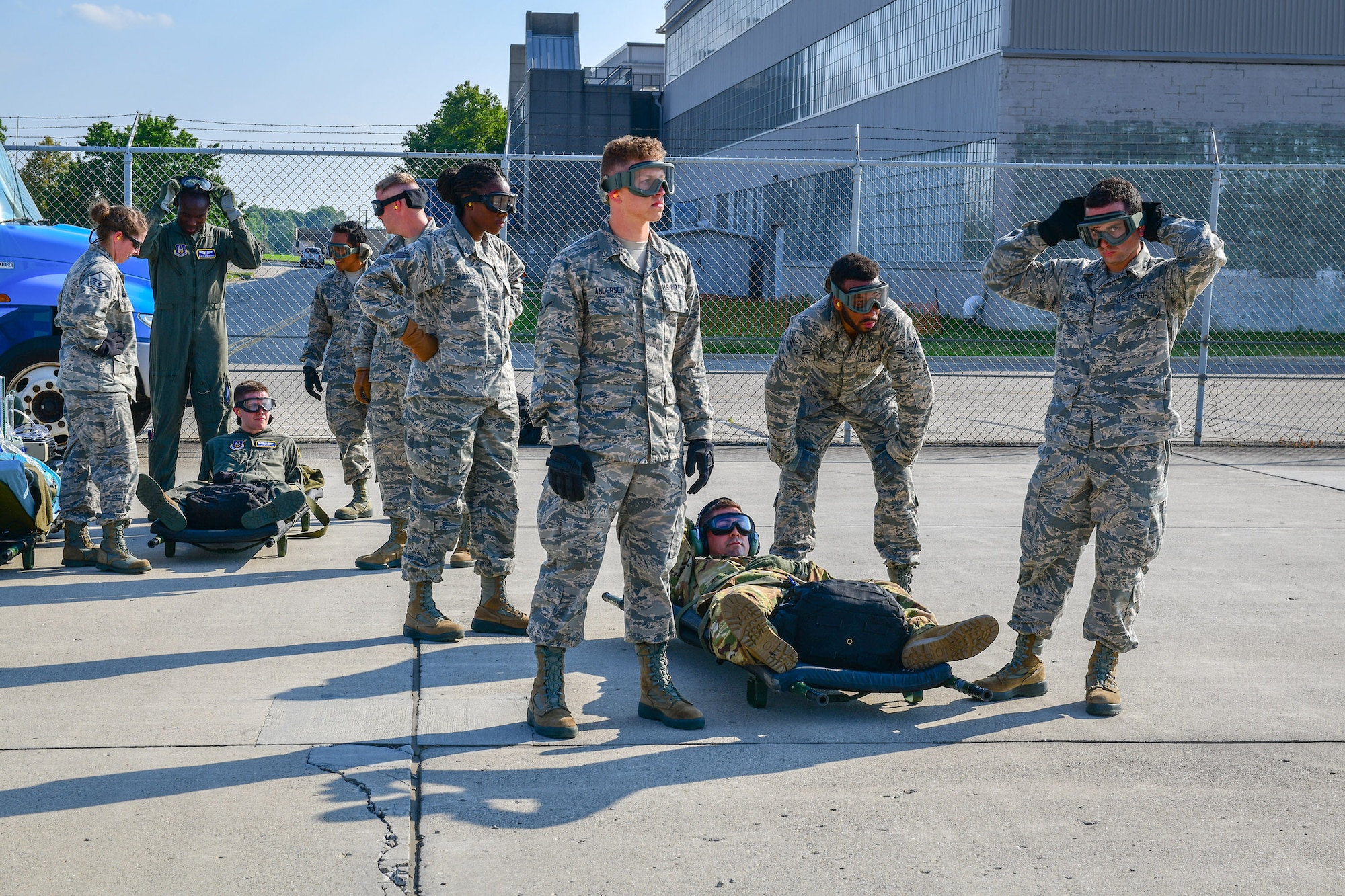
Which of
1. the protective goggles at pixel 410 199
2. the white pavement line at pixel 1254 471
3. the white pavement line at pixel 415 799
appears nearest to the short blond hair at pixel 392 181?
the protective goggles at pixel 410 199

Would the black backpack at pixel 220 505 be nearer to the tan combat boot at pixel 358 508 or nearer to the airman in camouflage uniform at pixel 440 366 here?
the tan combat boot at pixel 358 508

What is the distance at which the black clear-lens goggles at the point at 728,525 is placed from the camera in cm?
556

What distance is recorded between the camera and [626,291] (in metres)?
4.32

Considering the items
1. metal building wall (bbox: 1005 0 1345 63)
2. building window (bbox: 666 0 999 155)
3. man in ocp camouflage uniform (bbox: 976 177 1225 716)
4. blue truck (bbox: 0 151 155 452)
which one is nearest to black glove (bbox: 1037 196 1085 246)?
man in ocp camouflage uniform (bbox: 976 177 1225 716)

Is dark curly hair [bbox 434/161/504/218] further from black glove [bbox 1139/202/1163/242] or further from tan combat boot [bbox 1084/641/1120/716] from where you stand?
tan combat boot [bbox 1084/641/1120/716]

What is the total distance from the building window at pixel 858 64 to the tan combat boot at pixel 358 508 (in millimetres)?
22726

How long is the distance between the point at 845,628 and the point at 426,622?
6.52 ft

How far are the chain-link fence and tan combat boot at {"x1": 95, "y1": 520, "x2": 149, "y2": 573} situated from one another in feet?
16.8

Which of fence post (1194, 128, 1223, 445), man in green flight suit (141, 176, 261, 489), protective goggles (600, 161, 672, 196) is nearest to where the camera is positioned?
protective goggles (600, 161, 672, 196)

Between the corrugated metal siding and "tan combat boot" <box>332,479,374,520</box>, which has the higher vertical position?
the corrugated metal siding

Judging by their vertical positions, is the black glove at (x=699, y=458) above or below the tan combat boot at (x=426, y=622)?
above

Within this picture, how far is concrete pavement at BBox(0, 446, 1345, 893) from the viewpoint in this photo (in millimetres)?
3338

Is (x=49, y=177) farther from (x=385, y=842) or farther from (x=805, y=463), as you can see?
(x=385, y=842)

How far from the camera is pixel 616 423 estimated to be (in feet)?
14.1
